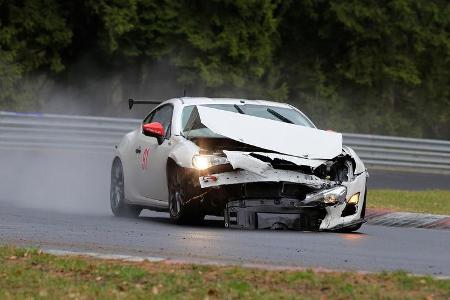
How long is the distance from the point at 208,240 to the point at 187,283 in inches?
142

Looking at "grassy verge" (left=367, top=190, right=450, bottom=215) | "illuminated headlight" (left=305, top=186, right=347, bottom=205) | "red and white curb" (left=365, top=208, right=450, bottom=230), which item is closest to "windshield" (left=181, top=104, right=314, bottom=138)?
"illuminated headlight" (left=305, top=186, right=347, bottom=205)

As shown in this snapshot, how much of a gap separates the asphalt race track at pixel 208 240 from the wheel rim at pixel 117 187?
26 centimetres

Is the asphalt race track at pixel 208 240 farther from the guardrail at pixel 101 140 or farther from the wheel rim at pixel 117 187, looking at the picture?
the guardrail at pixel 101 140

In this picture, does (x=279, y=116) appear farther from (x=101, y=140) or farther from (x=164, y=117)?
(x=101, y=140)

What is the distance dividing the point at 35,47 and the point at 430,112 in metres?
12.1

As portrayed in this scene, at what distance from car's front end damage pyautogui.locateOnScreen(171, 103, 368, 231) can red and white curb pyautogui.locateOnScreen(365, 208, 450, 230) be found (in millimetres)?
3173

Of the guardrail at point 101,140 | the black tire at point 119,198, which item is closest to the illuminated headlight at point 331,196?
the black tire at point 119,198

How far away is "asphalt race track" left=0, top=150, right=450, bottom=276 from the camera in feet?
36.5

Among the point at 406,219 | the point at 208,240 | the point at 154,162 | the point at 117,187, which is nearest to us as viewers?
the point at 208,240

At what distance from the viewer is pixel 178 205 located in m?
14.1

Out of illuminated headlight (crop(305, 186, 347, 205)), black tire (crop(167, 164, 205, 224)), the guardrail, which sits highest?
illuminated headlight (crop(305, 186, 347, 205))

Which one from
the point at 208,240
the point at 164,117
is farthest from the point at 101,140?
the point at 208,240

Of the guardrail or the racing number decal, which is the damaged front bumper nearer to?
the racing number decal

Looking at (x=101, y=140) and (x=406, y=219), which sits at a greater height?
(x=406, y=219)
